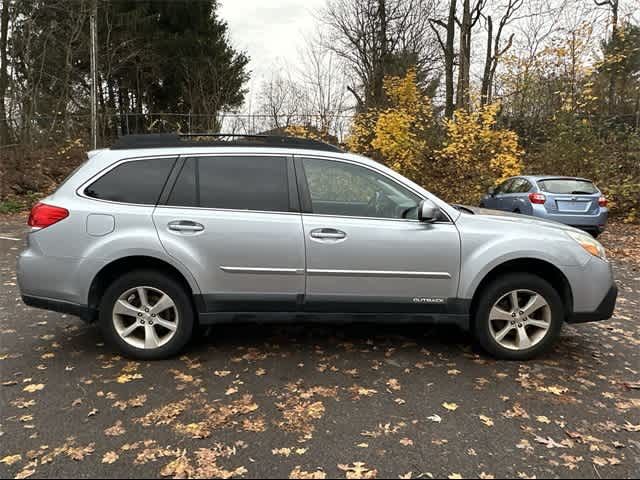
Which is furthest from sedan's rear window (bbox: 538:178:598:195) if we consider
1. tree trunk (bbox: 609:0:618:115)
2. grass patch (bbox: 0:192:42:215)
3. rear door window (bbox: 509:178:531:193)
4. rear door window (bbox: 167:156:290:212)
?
grass patch (bbox: 0:192:42:215)

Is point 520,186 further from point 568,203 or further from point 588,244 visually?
point 588,244

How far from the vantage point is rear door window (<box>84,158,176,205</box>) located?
3.76 meters

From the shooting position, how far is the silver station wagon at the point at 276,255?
12.1ft

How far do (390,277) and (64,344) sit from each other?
2.98 meters

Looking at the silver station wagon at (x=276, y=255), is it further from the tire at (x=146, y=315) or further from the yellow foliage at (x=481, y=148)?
the yellow foliage at (x=481, y=148)

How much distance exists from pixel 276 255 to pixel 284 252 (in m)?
0.07

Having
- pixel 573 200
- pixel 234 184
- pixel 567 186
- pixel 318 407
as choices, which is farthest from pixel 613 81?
pixel 318 407

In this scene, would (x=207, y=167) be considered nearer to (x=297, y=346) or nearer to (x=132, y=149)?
(x=132, y=149)

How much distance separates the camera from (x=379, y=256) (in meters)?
3.69

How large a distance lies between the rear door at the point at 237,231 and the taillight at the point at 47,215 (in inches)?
29.2

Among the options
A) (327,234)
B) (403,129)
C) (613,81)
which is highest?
(613,81)

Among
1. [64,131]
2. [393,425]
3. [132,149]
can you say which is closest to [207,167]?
[132,149]

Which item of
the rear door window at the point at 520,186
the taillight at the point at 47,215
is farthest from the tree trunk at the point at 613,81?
the taillight at the point at 47,215

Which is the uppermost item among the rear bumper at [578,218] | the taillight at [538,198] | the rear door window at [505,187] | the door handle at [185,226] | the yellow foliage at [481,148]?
the yellow foliage at [481,148]
